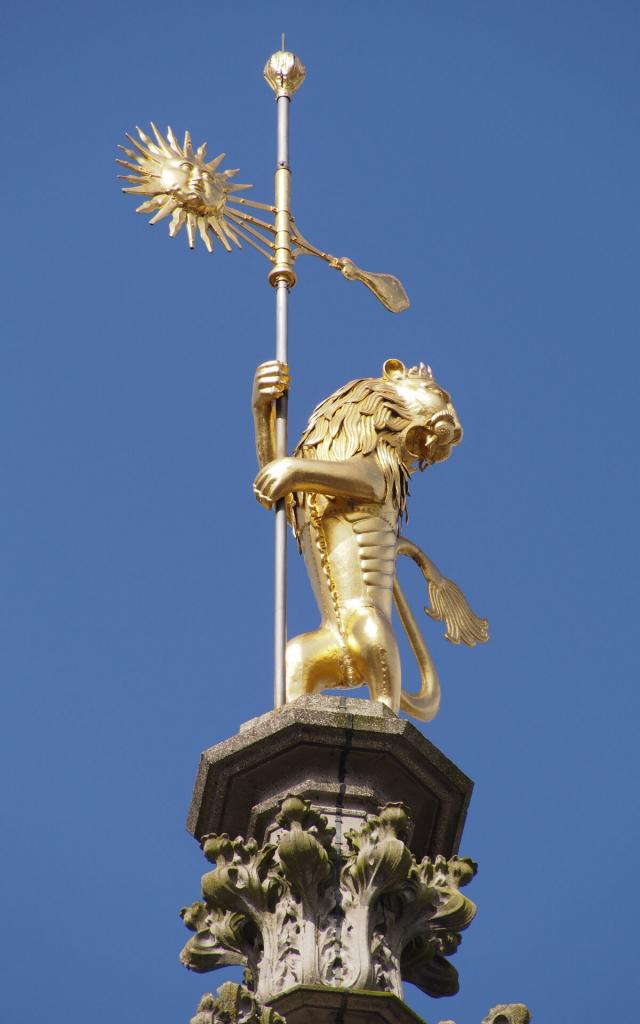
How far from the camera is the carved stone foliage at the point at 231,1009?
49.9 ft

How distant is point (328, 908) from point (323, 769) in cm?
111

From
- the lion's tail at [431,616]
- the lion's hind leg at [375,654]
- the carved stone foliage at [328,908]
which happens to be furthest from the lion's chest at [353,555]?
the carved stone foliage at [328,908]

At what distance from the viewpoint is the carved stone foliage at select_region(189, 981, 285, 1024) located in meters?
15.2

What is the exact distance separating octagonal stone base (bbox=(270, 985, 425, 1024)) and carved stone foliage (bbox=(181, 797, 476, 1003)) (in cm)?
19

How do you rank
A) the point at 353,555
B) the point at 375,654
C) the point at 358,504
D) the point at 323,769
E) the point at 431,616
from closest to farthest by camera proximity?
the point at 323,769 < the point at 375,654 < the point at 353,555 < the point at 358,504 < the point at 431,616

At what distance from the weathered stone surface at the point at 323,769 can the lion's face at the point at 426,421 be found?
272 cm

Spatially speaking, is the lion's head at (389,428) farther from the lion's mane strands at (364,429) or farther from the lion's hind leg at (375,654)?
the lion's hind leg at (375,654)

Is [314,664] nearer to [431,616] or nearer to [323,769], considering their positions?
[323,769]

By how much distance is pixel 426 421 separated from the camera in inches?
753

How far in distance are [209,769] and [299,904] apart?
133 cm

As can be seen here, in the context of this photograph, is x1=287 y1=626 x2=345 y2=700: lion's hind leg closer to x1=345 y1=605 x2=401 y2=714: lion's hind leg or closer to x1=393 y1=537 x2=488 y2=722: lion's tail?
x1=345 y1=605 x2=401 y2=714: lion's hind leg

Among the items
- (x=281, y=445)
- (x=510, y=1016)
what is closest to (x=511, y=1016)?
(x=510, y=1016)

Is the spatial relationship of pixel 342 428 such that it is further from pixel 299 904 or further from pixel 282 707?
pixel 299 904

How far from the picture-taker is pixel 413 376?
19.6 m
